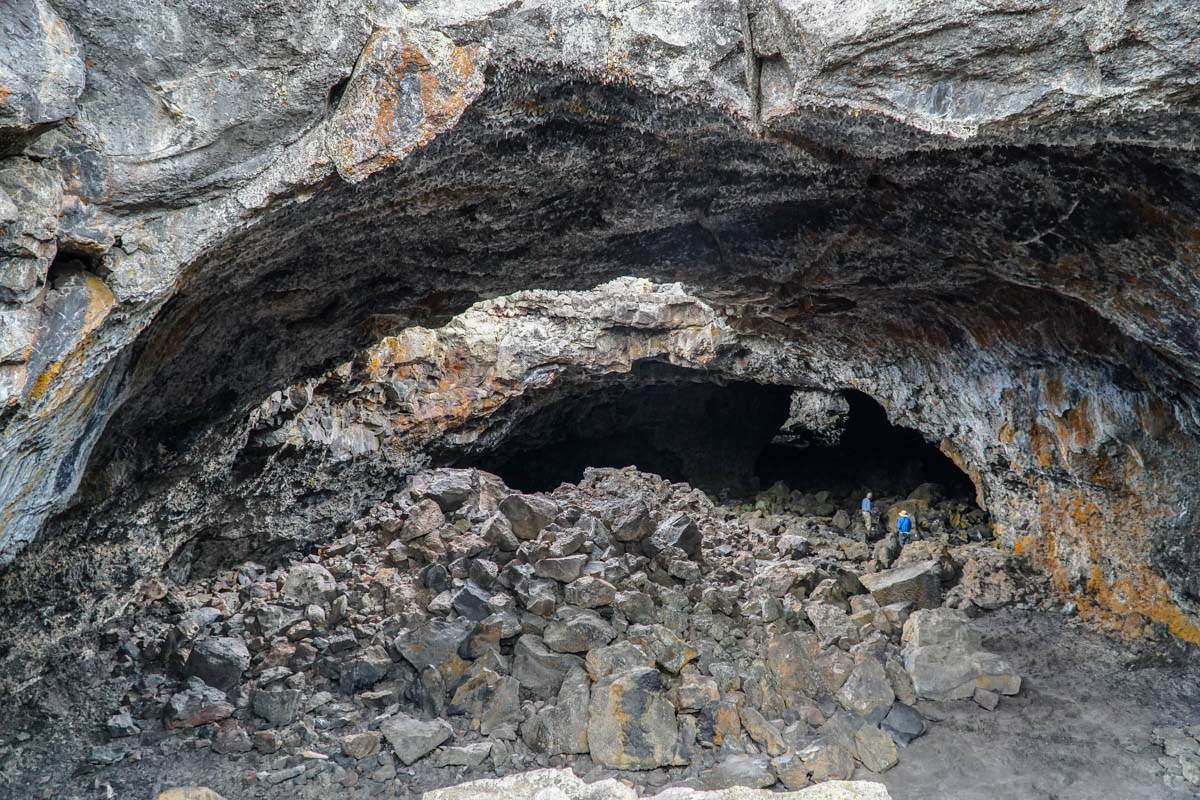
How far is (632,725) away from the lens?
5504mm

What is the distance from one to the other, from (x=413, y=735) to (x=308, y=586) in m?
2.69

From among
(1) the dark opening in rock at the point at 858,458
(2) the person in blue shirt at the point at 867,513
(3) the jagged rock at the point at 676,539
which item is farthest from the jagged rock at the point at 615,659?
(1) the dark opening in rock at the point at 858,458

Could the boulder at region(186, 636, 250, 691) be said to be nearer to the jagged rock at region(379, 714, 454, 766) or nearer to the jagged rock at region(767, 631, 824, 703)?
the jagged rock at region(379, 714, 454, 766)

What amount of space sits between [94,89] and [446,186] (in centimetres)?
155

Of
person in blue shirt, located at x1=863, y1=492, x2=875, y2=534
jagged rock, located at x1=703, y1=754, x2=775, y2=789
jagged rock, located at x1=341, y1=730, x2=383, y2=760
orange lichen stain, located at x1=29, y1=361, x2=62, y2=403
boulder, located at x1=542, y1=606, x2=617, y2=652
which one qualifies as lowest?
person in blue shirt, located at x1=863, y1=492, x2=875, y2=534

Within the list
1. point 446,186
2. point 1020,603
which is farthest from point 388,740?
point 1020,603

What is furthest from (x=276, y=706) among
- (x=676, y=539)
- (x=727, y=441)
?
(x=727, y=441)

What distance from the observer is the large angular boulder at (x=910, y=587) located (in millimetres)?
7359

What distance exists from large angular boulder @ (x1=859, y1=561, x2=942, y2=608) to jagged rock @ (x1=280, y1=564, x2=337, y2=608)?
17.5ft

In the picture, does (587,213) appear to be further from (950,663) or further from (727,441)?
(727,441)

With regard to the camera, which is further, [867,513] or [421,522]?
[867,513]

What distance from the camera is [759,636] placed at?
6.69 m

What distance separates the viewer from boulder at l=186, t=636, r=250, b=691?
6203mm

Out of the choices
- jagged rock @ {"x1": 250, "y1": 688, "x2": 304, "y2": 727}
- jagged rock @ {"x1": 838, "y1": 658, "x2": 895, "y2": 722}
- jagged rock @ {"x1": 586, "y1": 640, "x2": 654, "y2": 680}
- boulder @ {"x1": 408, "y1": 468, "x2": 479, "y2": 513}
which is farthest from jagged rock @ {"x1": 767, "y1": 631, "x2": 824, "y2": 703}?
boulder @ {"x1": 408, "y1": 468, "x2": 479, "y2": 513}
